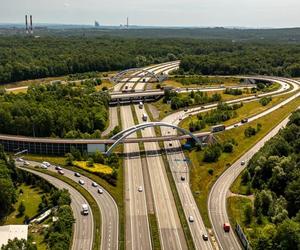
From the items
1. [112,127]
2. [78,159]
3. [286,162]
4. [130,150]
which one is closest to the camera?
[286,162]

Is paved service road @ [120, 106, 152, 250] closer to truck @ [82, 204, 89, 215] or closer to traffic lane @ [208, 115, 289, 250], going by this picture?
truck @ [82, 204, 89, 215]

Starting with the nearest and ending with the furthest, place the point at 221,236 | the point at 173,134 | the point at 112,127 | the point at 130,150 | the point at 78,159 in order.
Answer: the point at 221,236
the point at 78,159
the point at 130,150
the point at 173,134
the point at 112,127

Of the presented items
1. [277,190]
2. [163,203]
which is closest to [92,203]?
[163,203]

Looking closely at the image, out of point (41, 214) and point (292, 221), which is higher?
point (292, 221)

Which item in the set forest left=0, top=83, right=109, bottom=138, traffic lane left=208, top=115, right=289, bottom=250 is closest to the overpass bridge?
forest left=0, top=83, right=109, bottom=138

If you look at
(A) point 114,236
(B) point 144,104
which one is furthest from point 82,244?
(B) point 144,104

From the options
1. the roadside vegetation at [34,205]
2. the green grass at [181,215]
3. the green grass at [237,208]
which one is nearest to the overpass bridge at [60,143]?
the roadside vegetation at [34,205]

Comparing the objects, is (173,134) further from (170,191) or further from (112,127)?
(170,191)
